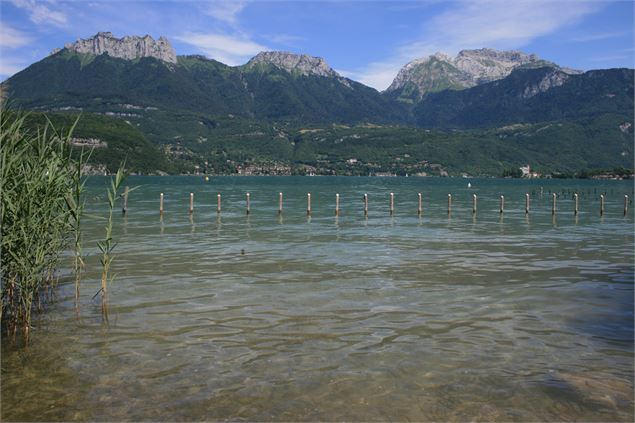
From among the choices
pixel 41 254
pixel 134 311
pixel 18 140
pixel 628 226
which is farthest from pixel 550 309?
pixel 628 226

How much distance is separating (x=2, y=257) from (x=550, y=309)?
1526cm

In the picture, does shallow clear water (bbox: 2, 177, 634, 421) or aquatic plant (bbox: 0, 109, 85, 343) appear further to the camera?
aquatic plant (bbox: 0, 109, 85, 343)

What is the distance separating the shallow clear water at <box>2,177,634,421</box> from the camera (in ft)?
29.6

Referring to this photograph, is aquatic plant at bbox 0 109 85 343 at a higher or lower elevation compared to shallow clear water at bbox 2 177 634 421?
higher

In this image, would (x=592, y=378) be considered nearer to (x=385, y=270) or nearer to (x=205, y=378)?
(x=205, y=378)

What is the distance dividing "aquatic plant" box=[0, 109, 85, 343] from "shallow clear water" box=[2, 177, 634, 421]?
114 cm

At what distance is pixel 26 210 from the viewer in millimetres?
12281

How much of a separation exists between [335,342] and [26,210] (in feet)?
26.7

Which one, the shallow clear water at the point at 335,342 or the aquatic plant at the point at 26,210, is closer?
the shallow clear water at the point at 335,342

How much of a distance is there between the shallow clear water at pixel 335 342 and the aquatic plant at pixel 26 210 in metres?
1.14

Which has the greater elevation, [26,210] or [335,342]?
[26,210]

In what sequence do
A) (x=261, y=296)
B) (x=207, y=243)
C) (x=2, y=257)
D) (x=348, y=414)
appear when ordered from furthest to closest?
(x=207, y=243), (x=261, y=296), (x=2, y=257), (x=348, y=414)

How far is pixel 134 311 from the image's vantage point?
14.8m

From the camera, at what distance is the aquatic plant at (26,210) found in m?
12.0
